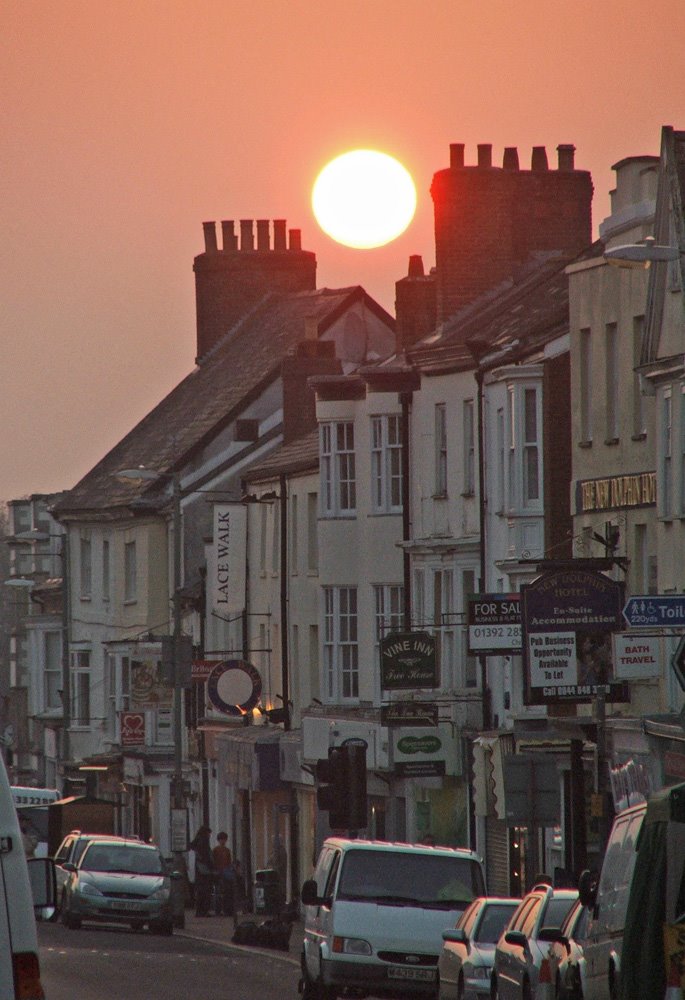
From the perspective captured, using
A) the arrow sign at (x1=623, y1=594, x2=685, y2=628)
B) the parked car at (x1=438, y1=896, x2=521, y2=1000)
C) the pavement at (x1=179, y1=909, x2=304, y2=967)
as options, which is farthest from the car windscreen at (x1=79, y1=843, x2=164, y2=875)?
the parked car at (x1=438, y1=896, x2=521, y2=1000)

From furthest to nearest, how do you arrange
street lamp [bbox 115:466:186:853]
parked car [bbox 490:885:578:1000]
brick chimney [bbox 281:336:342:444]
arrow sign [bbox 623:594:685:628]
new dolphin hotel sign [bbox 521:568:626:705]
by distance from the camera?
brick chimney [bbox 281:336:342:444]
street lamp [bbox 115:466:186:853]
new dolphin hotel sign [bbox 521:568:626:705]
arrow sign [bbox 623:594:685:628]
parked car [bbox 490:885:578:1000]

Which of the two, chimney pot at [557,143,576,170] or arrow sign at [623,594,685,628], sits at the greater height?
chimney pot at [557,143,576,170]

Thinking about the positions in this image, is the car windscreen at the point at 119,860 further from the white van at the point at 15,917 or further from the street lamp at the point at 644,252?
the white van at the point at 15,917

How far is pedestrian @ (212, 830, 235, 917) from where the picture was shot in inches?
1976

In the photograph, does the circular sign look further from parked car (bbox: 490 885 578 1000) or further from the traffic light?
parked car (bbox: 490 885 578 1000)

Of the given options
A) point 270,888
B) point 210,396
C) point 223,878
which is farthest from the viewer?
point 210,396

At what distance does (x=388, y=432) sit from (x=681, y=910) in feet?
115

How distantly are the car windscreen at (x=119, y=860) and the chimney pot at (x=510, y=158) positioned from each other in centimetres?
1555

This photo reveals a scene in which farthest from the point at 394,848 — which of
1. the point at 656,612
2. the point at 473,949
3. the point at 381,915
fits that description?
the point at 656,612

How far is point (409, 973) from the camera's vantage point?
950 inches

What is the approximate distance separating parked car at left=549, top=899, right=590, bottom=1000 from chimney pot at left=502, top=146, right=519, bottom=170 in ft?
99.0

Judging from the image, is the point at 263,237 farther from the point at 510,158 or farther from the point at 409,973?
the point at 409,973

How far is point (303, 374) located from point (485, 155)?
1348 cm

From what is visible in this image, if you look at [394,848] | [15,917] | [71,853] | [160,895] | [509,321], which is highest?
[509,321]
